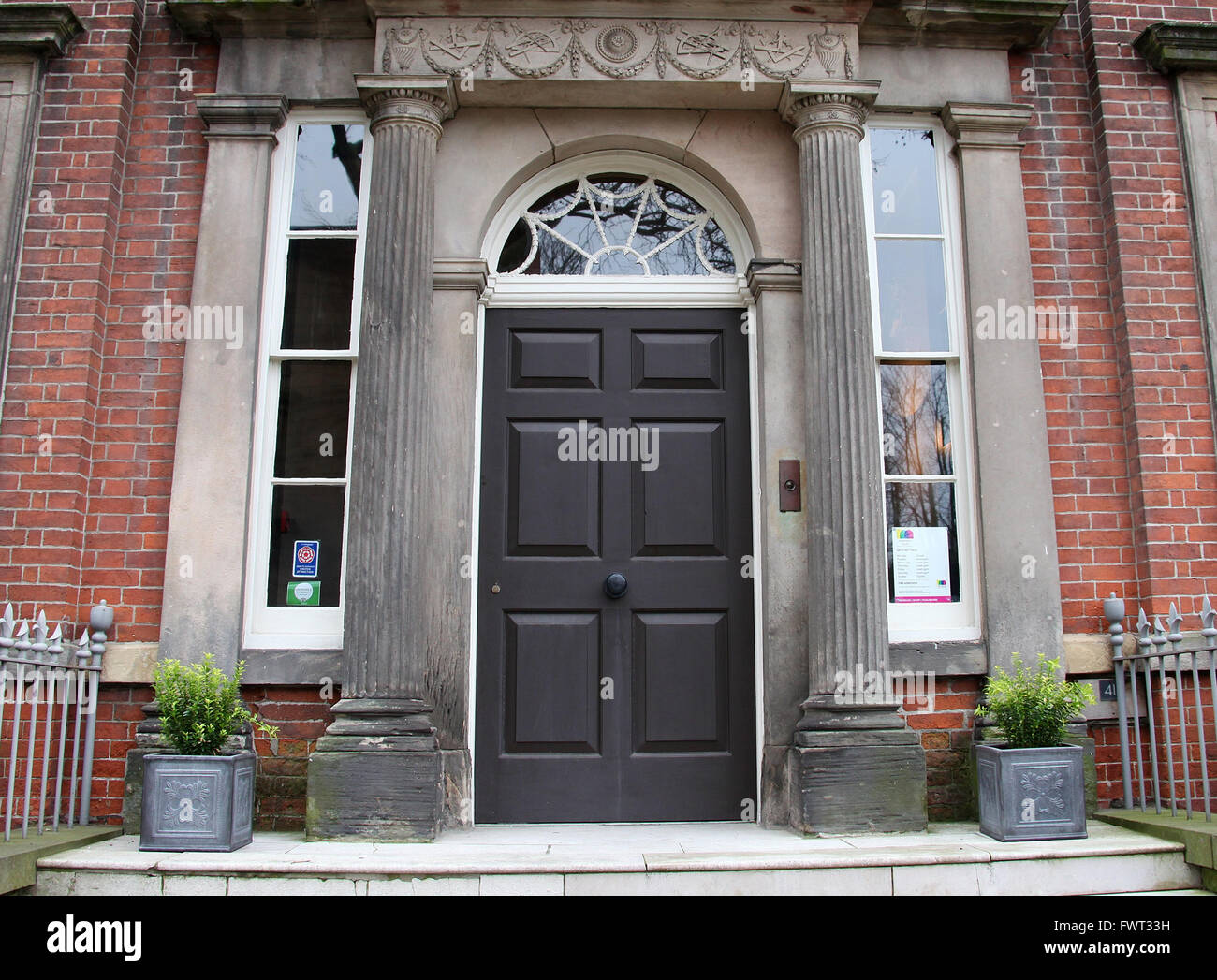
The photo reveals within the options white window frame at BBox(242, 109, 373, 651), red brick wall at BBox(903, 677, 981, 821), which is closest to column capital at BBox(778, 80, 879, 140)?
white window frame at BBox(242, 109, 373, 651)

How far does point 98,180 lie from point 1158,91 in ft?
19.8

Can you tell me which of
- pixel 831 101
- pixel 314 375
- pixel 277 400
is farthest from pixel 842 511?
pixel 277 400

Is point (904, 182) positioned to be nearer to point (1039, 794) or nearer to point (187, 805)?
point (1039, 794)

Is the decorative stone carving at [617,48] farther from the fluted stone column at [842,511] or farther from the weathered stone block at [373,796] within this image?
the weathered stone block at [373,796]

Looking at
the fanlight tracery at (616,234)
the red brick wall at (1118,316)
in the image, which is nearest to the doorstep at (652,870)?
the red brick wall at (1118,316)

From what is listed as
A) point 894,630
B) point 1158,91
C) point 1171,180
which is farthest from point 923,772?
point 1158,91

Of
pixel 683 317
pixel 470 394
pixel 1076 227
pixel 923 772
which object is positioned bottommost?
pixel 923 772

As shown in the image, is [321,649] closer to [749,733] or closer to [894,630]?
[749,733]

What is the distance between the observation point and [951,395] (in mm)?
5613

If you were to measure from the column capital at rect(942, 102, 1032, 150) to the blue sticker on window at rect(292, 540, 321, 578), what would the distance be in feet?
14.0

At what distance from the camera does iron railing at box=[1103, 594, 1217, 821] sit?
4.89m

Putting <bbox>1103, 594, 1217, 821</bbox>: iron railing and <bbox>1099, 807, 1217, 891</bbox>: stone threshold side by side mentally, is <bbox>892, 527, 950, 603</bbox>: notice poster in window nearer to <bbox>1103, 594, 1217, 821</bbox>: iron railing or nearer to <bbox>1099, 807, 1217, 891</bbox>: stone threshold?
<bbox>1103, 594, 1217, 821</bbox>: iron railing

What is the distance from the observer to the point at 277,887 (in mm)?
3996

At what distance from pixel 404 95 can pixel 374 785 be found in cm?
356
